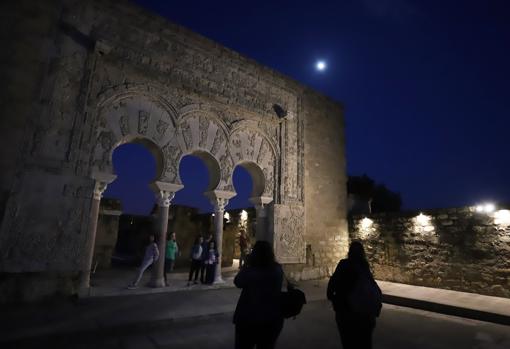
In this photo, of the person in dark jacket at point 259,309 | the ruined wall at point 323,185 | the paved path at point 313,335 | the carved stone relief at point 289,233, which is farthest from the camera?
the ruined wall at point 323,185

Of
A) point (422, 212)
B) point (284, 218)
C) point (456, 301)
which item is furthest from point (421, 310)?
point (284, 218)

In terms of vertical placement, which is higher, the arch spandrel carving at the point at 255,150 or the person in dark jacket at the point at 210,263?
the arch spandrel carving at the point at 255,150

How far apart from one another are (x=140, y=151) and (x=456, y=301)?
6518 centimetres

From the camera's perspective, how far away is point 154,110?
6.42 meters

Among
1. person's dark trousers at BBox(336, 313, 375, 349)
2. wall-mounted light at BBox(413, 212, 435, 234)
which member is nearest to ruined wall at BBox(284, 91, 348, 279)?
wall-mounted light at BBox(413, 212, 435, 234)

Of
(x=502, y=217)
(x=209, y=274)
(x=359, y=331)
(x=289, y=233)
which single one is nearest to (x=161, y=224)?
(x=209, y=274)

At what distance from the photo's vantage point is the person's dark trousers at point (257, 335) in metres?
2.09

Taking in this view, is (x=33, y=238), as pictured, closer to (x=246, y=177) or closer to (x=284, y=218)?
(x=284, y=218)

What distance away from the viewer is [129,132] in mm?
6000

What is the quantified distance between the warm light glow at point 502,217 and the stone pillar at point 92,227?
8.20m

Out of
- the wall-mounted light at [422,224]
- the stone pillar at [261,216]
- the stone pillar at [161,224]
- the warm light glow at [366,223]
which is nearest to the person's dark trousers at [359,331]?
the stone pillar at [161,224]

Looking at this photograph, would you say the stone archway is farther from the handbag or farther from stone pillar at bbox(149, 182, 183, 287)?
the handbag

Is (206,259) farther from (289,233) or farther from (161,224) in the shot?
(289,233)

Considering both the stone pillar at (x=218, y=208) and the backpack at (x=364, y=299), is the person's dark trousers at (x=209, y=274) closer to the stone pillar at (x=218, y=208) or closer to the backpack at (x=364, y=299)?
the stone pillar at (x=218, y=208)
